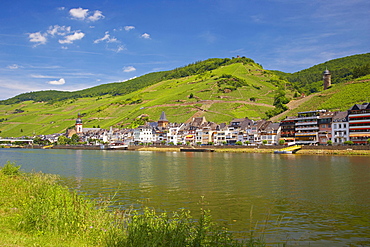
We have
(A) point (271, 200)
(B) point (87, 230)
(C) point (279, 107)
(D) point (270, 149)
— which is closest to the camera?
(B) point (87, 230)

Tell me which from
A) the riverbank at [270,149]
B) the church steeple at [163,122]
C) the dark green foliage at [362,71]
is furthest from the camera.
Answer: the church steeple at [163,122]

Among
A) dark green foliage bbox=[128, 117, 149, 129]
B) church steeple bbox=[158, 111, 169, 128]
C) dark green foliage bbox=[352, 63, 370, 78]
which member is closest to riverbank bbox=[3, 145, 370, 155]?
church steeple bbox=[158, 111, 169, 128]

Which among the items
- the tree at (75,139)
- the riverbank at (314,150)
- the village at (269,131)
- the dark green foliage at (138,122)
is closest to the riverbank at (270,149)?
the riverbank at (314,150)

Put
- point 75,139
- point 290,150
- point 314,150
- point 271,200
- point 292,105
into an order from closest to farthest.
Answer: point 271,200, point 314,150, point 290,150, point 292,105, point 75,139

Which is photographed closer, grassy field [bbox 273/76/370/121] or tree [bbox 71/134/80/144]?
grassy field [bbox 273/76/370/121]

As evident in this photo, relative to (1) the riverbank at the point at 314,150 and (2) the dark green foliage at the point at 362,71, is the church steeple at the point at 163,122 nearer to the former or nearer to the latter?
(1) the riverbank at the point at 314,150

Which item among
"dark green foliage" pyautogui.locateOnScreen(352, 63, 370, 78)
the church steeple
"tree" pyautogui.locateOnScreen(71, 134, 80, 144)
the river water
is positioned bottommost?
the river water

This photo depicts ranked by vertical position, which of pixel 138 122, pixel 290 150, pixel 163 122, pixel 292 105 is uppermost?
pixel 292 105

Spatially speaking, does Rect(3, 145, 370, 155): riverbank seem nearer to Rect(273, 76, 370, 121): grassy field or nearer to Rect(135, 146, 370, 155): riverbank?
Rect(135, 146, 370, 155): riverbank

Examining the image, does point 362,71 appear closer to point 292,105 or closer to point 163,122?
point 292,105

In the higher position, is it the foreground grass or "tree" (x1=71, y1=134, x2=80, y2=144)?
"tree" (x1=71, y1=134, x2=80, y2=144)

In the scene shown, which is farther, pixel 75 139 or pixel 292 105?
pixel 75 139

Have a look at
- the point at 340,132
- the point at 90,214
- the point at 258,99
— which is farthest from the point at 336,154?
the point at 258,99

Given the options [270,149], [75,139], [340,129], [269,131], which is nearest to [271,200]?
[270,149]
